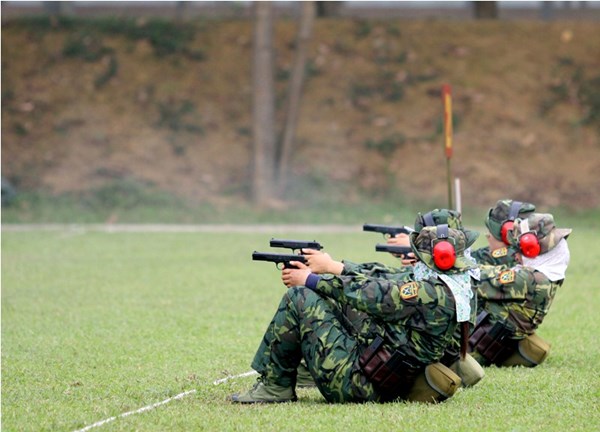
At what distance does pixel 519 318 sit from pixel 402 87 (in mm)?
24388

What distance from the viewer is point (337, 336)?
859cm

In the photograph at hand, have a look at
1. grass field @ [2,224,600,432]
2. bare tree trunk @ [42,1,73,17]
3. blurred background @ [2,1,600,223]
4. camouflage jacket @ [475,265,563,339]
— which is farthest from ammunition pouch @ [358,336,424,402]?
bare tree trunk @ [42,1,73,17]

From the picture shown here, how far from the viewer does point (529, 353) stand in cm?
1083

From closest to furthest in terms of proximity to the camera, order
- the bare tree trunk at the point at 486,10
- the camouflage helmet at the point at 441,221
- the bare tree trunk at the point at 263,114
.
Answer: the camouflage helmet at the point at 441,221 → the bare tree trunk at the point at 263,114 → the bare tree trunk at the point at 486,10

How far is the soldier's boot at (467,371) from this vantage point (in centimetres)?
914

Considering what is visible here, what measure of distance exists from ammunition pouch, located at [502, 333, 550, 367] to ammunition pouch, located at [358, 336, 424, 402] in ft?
8.45

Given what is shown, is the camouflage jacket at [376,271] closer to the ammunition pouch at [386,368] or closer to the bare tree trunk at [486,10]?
the ammunition pouch at [386,368]

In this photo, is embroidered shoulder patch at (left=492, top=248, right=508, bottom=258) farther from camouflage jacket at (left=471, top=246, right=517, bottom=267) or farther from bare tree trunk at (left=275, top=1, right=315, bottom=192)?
bare tree trunk at (left=275, top=1, right=315, bottom=192)

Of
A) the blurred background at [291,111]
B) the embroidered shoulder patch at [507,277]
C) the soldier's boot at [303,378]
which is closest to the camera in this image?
the soldier's boot at [303,378]

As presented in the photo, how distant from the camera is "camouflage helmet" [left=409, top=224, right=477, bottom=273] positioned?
8.36 meters

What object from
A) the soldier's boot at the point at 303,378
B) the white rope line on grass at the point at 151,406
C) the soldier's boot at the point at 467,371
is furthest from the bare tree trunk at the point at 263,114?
the soldier's boot at the point at 467,371

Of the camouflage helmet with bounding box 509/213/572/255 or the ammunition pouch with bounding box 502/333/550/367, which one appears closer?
the camouflage helmet with bounding box 509/213/572/255

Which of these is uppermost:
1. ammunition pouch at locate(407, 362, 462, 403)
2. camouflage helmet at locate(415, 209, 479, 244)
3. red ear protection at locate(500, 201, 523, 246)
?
camouflage helmet at locate(415, 209, 479, 244)

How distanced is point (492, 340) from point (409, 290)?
2.71 m
